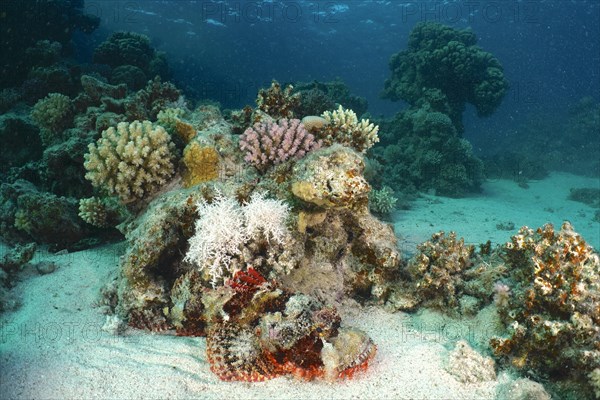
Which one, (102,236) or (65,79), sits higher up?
(65,79)

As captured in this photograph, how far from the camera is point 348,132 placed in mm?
5699

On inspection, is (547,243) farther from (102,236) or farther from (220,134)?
(102,236)

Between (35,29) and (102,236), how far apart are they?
1448 centimetres

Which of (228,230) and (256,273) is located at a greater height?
(228,230)

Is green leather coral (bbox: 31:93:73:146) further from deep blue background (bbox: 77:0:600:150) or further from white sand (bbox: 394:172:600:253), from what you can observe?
deep blue background (bbox: 77:0:600:150)

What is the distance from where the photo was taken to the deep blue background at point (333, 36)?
4278 cm

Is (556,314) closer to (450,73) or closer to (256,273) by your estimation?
(256,273)

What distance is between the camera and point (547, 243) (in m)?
4.03

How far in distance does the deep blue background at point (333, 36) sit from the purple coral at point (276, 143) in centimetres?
2801

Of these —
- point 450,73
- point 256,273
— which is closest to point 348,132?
point 256,273

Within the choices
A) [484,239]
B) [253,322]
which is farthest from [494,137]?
[253,322]

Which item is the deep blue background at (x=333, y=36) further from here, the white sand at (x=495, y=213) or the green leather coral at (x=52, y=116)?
the green leather coral at (x=52, y=116)

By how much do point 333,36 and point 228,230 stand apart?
59544mm

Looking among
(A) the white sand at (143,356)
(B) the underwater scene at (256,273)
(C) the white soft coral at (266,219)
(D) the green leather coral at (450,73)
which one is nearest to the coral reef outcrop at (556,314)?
(B) the underwater scene at (256,273)
